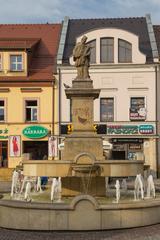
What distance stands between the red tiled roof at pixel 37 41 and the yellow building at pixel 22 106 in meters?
0.07

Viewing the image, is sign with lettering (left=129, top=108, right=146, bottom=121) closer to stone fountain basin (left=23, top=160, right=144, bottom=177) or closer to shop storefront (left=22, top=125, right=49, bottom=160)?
shop storefront (left=22, top=125, right=49, bottom=160)

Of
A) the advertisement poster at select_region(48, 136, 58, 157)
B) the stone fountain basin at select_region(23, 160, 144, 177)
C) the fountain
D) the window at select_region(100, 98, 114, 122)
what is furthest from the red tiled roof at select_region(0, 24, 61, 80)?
the stone fountain basin at select_region(23, 160, 144, 177)

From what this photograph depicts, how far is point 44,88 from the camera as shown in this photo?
33469mm

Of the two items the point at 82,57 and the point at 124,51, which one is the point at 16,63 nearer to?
the point at 124,51

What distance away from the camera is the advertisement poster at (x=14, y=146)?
33062 mm

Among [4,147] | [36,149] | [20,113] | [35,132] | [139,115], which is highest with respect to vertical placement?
[20,113]

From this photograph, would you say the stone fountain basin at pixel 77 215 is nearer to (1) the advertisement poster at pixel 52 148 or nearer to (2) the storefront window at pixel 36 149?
(1) the advertisement poster at pixel 52 148

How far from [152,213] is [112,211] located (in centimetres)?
121

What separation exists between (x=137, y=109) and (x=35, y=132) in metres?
6.87

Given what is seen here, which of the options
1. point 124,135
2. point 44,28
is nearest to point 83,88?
point 124,135

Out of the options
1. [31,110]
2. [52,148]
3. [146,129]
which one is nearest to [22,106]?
[31,110]

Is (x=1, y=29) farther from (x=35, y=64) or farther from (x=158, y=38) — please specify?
(x=158, y=38)

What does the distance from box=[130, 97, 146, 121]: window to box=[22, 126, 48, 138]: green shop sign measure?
19.1ft

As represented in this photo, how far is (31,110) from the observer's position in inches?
1319
